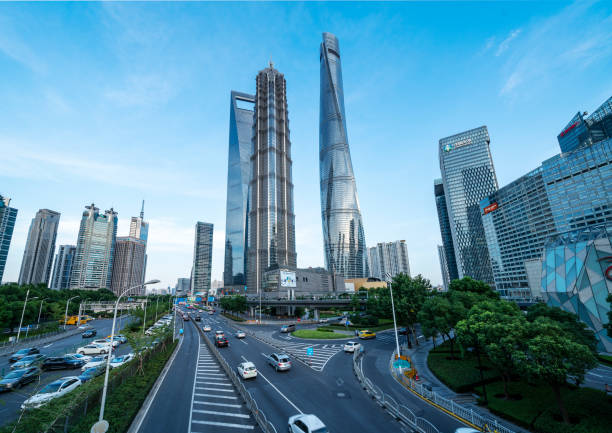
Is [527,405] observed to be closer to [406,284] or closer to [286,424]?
[286,424]

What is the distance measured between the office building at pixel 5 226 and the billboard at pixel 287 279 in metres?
205

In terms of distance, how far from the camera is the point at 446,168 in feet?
616

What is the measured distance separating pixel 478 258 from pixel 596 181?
8140 cm

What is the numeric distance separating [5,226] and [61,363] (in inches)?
9147

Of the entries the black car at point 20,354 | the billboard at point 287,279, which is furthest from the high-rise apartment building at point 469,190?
the black car at point 20,354

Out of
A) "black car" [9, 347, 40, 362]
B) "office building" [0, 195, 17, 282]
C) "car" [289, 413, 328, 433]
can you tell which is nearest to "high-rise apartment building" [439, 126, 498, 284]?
"car" [289, 413, 328, 433]

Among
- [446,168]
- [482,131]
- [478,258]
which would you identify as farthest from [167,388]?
[482,131]

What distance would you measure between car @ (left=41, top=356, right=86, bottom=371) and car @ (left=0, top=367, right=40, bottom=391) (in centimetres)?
570

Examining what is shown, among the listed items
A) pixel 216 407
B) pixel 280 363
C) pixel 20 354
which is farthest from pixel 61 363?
pixel 280 363

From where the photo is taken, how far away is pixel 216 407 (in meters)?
20.6

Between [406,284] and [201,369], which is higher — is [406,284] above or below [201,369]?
above

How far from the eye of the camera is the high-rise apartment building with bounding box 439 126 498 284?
170375 mm

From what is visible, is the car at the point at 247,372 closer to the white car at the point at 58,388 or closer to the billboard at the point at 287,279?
the white car at the point at 58,388

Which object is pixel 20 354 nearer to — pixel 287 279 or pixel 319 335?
pixel 319 335
